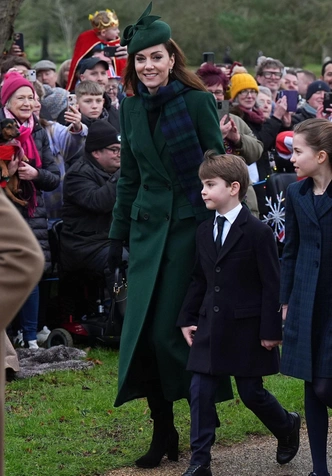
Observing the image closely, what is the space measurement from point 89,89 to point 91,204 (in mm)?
1495

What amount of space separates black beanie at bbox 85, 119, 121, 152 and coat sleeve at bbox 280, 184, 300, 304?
3044 mm

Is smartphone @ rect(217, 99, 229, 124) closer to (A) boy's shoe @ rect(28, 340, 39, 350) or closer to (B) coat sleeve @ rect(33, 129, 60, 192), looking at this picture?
(B) coat sleeve @ rect(33, 129, 60, 192)

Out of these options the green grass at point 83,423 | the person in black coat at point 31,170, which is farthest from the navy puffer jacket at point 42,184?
the green grass at point 83,423

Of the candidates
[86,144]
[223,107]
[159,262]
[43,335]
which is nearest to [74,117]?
[86,144]

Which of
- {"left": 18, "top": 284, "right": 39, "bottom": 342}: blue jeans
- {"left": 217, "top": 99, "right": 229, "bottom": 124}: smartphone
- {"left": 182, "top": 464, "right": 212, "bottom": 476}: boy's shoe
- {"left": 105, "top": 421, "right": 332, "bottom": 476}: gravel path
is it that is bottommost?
{"left": 105, "top": 421, "right": 332, "bottom": 476}: gravel path

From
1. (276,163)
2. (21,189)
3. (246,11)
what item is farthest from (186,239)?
(246,11)

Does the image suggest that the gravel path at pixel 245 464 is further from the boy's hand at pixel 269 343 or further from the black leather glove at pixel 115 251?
the black leather glove at pixel 115 251

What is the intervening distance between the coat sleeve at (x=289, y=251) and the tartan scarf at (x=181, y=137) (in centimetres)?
42

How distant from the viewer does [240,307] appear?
4.58 meters

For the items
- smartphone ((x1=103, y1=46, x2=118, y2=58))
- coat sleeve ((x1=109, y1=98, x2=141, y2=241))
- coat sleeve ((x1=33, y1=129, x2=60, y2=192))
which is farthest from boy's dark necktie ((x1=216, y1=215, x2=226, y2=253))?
smartphone ((x1=103, y1=46, x2=118, y2=58))

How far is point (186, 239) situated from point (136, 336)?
54cm

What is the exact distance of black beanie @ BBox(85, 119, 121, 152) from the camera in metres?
7.51

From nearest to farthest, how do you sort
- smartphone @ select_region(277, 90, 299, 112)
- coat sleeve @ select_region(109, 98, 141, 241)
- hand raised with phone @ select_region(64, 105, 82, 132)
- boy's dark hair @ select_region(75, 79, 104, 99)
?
coat sleeve @ select_region(109, 98, 141, 241)
hand raised with phone @ select_region(64, 105, 82, 132)
boy's dark hair @ select_region(75, 79, 104, 99)
smartphone @ select_region(277, 90, 299, 112)

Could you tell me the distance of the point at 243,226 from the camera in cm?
464
